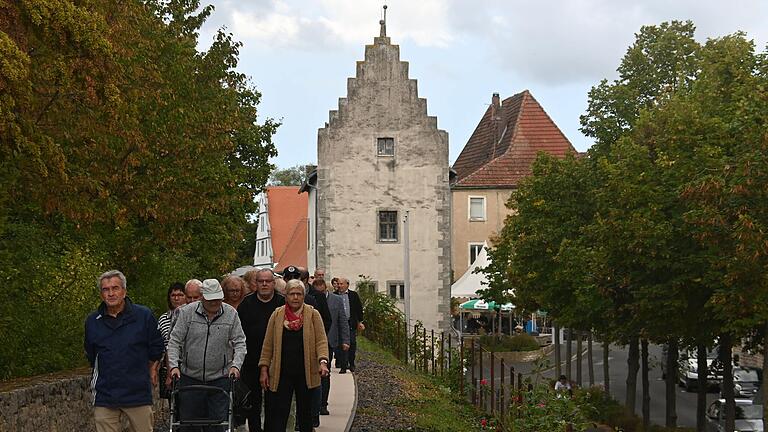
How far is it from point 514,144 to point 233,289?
66.0 m

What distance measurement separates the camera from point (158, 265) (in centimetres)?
2383

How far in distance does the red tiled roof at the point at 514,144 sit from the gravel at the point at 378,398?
46.8 m

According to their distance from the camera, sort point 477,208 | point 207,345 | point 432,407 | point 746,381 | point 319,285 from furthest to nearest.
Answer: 1. point 477,208
2. point 746,381
3. point 432,407
4. point 319,285
5. point 207,345

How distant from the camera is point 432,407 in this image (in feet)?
71.4

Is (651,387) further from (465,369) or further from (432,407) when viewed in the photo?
(432,407)

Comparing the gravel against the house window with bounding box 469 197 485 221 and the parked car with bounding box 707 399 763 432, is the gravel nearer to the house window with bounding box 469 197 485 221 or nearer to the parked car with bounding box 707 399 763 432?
the parked car with bounding box 707 399 763 432

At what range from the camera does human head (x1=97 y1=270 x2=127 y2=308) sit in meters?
10.4

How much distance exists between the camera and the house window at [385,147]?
5544 cm

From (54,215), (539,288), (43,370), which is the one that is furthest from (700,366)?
(43,370)

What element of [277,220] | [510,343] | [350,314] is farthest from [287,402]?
[277,220]

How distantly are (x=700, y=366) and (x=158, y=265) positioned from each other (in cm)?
1632

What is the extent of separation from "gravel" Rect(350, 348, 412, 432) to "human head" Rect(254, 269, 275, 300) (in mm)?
4573

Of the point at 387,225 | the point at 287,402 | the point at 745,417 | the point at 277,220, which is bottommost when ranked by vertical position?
the point at 745,417

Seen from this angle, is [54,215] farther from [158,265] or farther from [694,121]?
[694,121]
